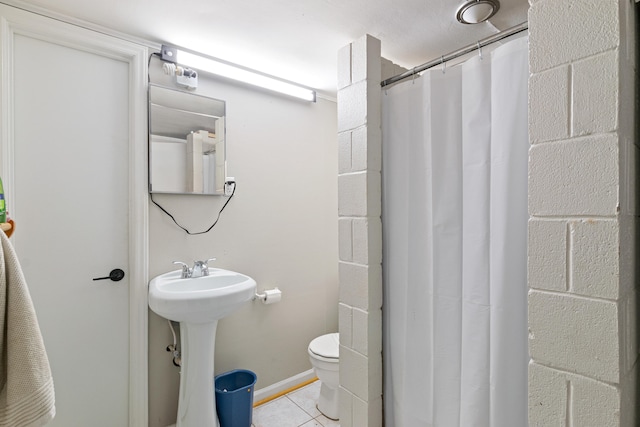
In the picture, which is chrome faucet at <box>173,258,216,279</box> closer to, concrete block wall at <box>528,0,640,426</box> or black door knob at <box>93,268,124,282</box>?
black door knob at <box>93,268,124,282</box>

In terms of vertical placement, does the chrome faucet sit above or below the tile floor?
above

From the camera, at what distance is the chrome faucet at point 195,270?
1645 mm

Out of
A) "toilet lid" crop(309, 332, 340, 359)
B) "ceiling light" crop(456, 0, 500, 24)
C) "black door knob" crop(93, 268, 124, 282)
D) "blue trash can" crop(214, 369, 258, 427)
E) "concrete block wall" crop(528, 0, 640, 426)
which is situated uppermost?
"ceiling light" crop(456, 0, 500, 24)

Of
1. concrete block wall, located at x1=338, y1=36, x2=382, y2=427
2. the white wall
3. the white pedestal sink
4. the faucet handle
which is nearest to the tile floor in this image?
the white wall

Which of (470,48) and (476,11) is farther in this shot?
(476,11)

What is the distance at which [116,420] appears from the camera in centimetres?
156

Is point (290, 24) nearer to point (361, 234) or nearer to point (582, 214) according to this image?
point (361, 234)

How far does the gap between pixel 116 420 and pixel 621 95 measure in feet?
7.73

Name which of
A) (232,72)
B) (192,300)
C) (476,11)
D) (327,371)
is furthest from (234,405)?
(476,11)

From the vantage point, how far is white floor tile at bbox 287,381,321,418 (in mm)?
1893

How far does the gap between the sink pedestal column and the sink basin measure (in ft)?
0.48

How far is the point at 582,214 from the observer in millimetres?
700

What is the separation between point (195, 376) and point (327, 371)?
0.72 meters

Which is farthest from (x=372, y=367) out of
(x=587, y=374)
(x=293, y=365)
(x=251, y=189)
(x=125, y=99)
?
(x=125, y=99)
